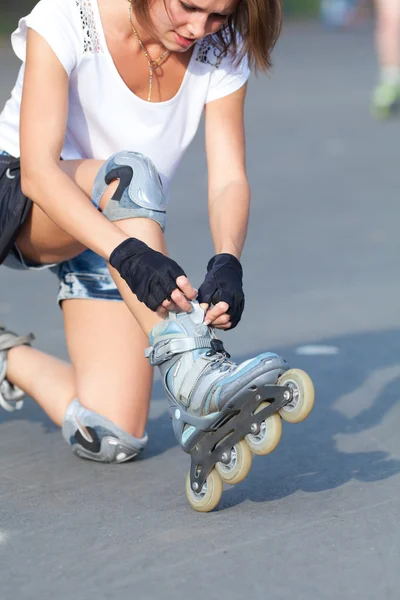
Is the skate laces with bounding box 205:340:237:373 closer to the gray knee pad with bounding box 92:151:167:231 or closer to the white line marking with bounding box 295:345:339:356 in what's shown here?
the gray knee pad with bounding box 92:151:167:231

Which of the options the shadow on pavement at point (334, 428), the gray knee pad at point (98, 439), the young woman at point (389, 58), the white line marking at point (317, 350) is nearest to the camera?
the shadow on pavement at point (334, 428)

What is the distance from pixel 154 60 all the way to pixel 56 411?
35.1 inches

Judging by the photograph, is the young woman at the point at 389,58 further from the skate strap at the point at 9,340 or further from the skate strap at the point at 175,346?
the skate strap at the point at 175,346

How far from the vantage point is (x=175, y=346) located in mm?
2299

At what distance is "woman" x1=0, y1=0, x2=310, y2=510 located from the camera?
7.59ft

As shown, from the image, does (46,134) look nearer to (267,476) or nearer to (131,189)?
(131,189)

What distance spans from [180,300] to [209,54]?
81cm

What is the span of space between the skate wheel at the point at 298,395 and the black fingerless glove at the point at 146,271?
0.29 metres

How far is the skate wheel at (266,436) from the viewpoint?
221 centimetres

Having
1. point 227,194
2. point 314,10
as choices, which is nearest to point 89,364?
point 227,194

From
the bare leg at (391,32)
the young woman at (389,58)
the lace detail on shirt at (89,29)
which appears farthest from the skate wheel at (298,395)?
the bare leg at (391,32)

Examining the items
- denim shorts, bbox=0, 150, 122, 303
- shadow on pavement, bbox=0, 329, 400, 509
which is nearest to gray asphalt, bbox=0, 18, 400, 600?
shadow on pavement, bbox=0, 329, 400, 509

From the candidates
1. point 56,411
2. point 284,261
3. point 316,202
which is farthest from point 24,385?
point 316,202

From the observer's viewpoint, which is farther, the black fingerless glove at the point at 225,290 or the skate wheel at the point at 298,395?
the black fingerless glove at the point at 225,290
